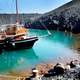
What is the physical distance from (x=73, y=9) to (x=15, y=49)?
322 feet

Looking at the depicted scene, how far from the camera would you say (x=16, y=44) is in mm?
52875

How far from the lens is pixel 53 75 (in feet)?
85.8

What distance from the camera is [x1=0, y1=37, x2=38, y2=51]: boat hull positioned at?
5169 cm

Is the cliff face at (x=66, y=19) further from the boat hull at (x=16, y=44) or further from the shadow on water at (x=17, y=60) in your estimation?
the shadow on water at (x=17, y=60)

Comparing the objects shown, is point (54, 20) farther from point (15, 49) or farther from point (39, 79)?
point (39, 79)

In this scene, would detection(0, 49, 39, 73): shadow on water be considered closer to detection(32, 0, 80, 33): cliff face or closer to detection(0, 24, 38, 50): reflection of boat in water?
detection(0, 24, 38, 50): reflection of boat in water

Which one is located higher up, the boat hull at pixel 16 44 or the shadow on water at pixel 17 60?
the boat hull at pixel 16 44

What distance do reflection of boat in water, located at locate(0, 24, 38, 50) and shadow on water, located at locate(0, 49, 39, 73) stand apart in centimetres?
136

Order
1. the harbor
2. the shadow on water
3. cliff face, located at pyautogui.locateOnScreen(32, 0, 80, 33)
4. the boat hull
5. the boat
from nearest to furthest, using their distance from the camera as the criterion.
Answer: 1. the harbor
2. the shadow on water
3. the boat hull
4. the boat
5. cliff face, located at pyautogui.locateOnScreen(32, 0, 80, 33)

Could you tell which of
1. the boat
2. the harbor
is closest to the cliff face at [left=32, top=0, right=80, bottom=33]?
the harbor

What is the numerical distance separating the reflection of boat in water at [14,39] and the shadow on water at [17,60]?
136 cm

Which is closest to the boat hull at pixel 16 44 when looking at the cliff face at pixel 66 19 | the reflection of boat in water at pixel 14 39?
the reflection of boat in water at pixel 14 39

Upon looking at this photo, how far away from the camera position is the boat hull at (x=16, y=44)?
51.7 m

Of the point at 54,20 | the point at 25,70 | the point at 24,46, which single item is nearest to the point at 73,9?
the point at 54,20
